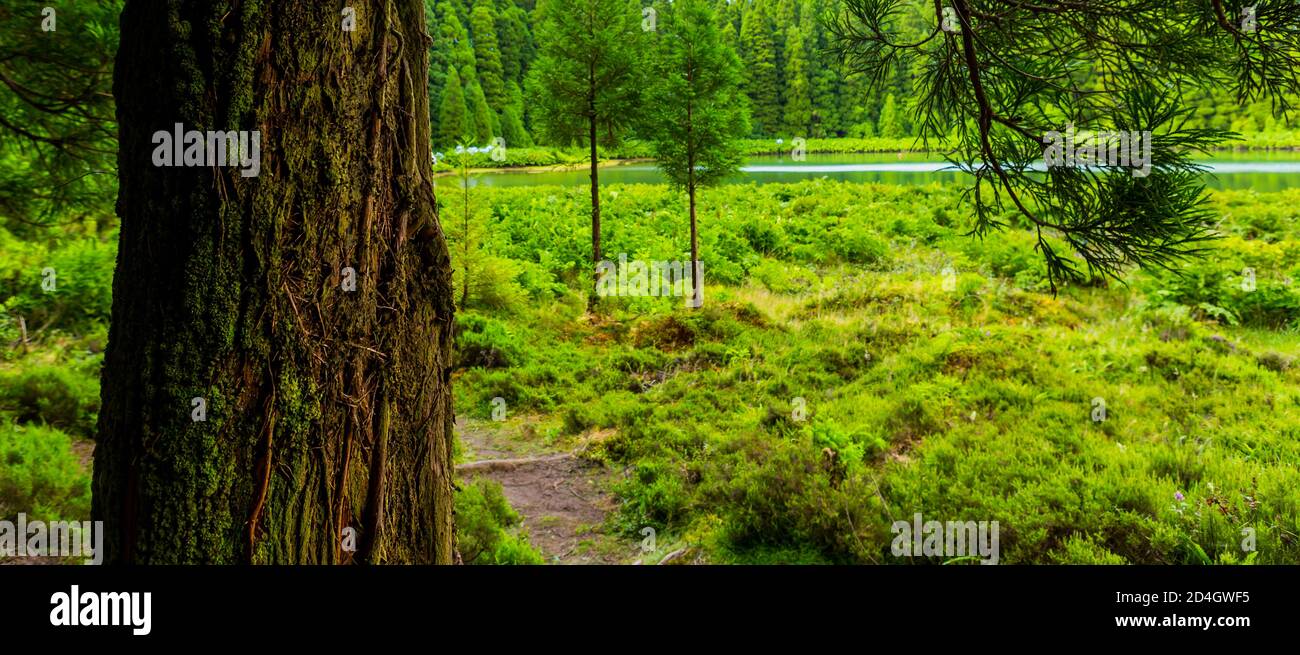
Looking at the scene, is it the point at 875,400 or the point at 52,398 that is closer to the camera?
the point at 52,398

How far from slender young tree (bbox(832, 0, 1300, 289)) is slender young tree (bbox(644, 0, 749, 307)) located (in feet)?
37.5

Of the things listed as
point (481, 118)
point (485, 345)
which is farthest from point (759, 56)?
point (485, 345)

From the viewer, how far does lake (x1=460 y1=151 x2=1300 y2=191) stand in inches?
1176

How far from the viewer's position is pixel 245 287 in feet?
5.85

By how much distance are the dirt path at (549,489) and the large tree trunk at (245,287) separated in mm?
4090

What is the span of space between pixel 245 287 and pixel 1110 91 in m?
3.64

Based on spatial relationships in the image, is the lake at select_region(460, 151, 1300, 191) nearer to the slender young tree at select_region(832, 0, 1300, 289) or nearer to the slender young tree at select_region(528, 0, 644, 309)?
the slender young tree at select_region(528, 0, 644, 309)

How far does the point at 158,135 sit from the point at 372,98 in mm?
573

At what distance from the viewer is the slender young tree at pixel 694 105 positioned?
1469 centimetres

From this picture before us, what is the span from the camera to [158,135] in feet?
5.80

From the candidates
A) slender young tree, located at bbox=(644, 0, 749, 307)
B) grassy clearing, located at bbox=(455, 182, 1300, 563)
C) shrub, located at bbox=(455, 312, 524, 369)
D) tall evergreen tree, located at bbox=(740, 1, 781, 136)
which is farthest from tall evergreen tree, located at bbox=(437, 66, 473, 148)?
shrub, located at bbox=(455, 312, 524, 369)

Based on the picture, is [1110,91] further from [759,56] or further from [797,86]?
[797,86]
